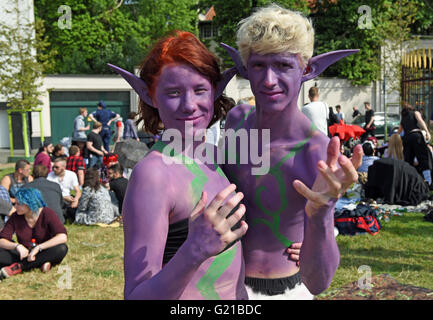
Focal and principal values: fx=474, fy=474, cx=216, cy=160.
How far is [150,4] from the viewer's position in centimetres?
3033

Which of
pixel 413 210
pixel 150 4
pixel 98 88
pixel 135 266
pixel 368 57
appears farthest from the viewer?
pixel 150 4

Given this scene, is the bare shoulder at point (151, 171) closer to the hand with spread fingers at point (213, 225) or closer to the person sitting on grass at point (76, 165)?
the hand with spread fingers at point (213, 225)

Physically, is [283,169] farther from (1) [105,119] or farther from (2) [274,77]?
(1) [105,119]

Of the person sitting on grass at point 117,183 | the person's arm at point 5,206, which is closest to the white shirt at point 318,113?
the person sitting on grass at point 117,183

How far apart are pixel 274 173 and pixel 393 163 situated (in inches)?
311

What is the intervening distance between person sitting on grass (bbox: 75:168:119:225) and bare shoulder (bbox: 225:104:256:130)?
657 cm

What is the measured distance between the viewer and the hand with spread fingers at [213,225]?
53.3 inches

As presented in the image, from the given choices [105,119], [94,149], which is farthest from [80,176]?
[105,119]

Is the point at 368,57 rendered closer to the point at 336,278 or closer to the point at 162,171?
the point at 336,278

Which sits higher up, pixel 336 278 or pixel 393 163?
pixel 393 163

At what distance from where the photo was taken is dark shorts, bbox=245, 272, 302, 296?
1953 mm

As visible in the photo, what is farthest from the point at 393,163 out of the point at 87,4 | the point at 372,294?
the point at 87,4

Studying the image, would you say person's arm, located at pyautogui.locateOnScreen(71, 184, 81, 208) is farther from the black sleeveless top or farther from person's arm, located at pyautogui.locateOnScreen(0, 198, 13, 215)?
the black sleeveless top

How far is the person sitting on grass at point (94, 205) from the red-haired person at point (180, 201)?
670 centimetres
